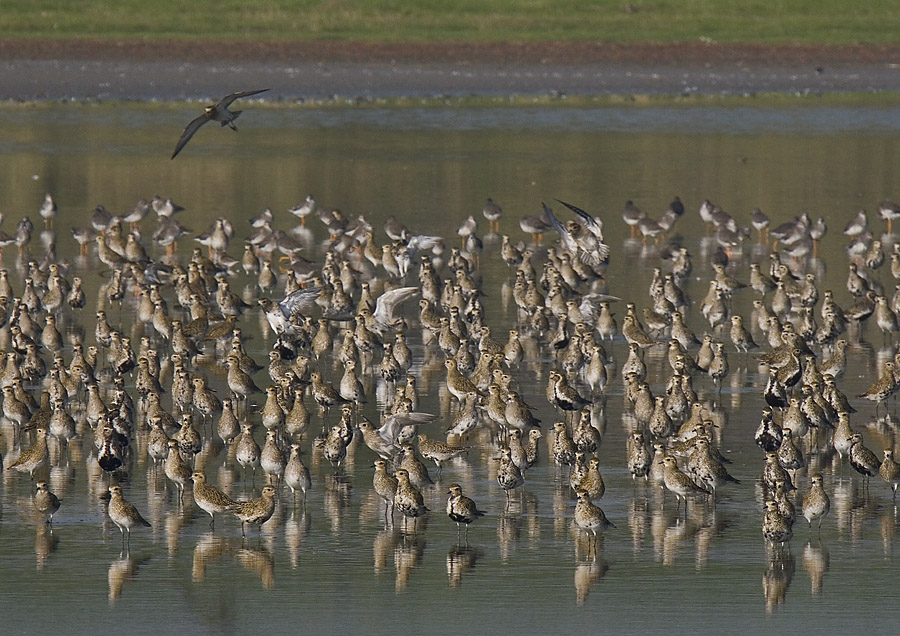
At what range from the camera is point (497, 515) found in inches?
623

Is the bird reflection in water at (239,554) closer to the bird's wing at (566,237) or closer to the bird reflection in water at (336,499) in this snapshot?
the bird reflection in water at (336,499)

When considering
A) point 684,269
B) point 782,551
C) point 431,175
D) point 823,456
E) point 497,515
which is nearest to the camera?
point 782,551

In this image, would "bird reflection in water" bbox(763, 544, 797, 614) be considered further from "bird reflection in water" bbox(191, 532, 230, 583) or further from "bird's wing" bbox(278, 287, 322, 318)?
"bird's wing" bbox(278, 287, 322, 318)

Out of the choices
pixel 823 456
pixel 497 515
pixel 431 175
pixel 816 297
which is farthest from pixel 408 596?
pixel 431 175

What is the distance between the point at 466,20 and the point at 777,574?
5737 cm

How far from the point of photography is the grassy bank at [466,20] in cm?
6519

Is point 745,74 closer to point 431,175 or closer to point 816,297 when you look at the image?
point 431,175

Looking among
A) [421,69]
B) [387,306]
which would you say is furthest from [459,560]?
[421,69]

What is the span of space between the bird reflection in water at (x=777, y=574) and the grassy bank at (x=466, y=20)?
165 feet

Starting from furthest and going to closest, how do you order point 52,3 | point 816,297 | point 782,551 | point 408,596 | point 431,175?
point 52,3, point 431,175, point 816,297, point 782,551, point 408,596

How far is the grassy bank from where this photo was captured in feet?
214

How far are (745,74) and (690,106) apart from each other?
20.6ft

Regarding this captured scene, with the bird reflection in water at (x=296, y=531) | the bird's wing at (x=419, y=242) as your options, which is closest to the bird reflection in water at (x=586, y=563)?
the bird reflection in water at (x=296, y=531)

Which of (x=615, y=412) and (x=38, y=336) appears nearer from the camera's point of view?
(x=615, y=412)
